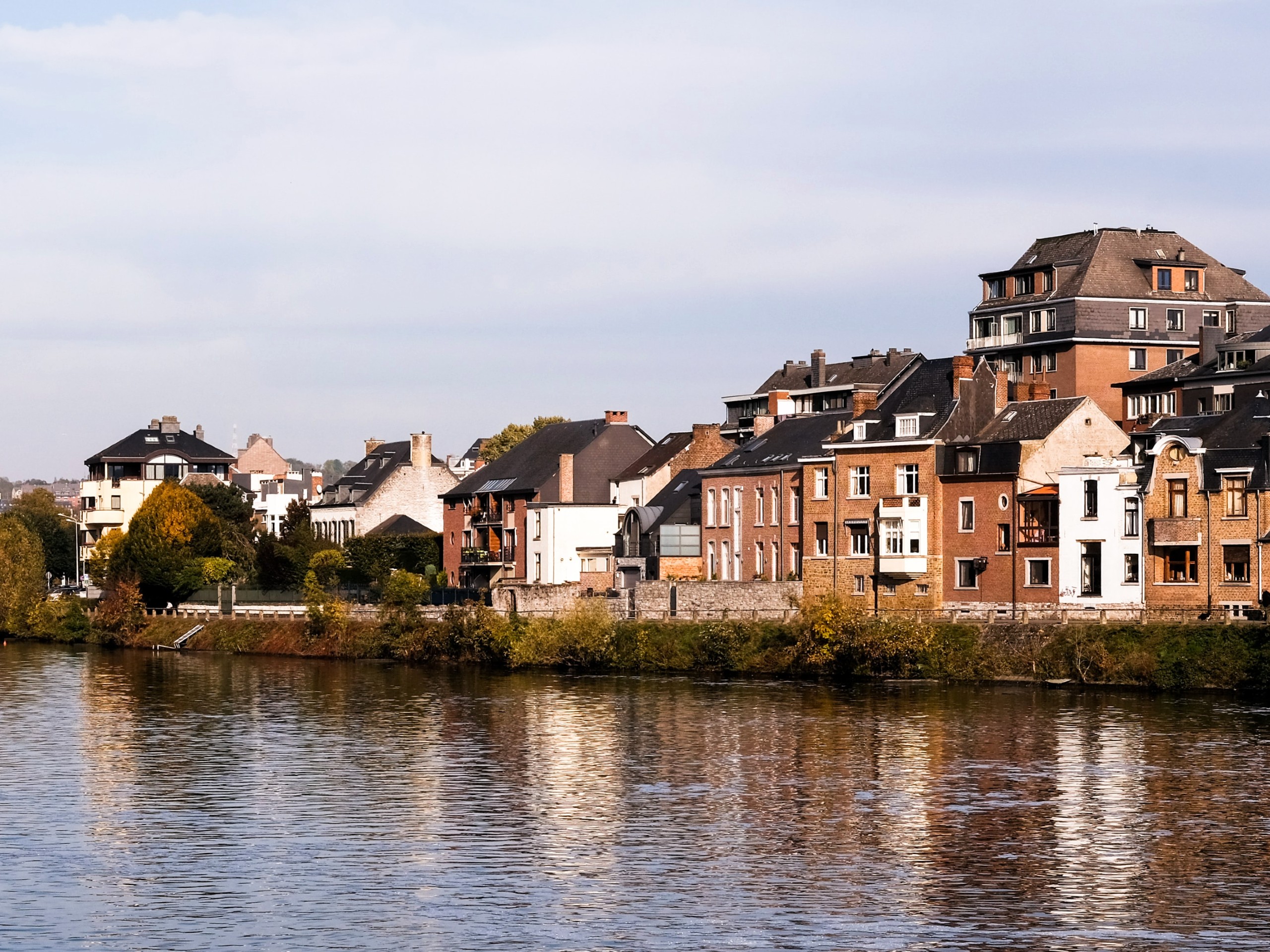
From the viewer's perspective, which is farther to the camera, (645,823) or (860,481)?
(860,481)

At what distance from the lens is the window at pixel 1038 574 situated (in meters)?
86.8

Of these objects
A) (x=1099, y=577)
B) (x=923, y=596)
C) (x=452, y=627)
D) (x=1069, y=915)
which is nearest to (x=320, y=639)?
(x=452, y=627)

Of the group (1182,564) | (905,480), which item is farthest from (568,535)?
(1182,564)

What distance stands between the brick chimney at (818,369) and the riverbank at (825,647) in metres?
49.4

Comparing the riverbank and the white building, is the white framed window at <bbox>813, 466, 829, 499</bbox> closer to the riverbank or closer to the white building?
the riverbank

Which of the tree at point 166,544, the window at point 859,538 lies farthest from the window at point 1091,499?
the tree at point 166,544

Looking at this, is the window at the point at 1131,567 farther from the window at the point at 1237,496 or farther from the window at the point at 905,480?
the window at the point at 905,480

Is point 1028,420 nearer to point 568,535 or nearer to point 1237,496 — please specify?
point 1237,496

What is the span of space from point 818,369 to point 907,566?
173ft

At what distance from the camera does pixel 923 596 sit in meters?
90.3

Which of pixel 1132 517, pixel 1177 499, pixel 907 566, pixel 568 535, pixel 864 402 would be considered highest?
pixel 864 402

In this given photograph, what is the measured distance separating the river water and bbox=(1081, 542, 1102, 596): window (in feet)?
39.8

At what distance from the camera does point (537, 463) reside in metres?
125

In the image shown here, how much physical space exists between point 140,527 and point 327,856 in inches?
3513
